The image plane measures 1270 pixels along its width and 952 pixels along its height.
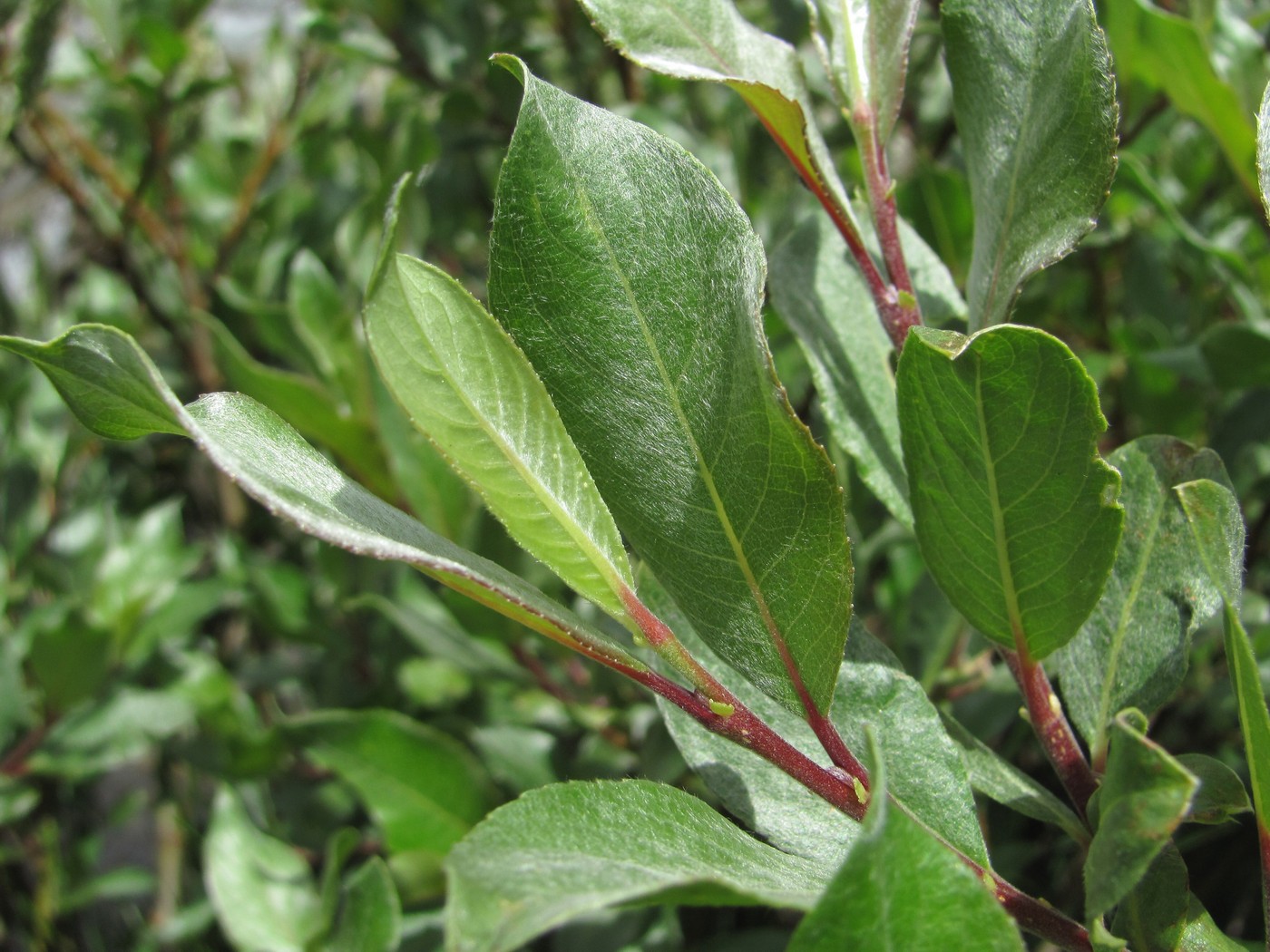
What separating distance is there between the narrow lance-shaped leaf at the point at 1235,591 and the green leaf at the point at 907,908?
0.51 feet

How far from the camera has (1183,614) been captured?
1.87ft

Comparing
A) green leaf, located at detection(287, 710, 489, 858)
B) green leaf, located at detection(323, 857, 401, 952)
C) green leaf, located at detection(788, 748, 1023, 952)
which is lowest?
green leaf, located at detection(287, 710, 489, 858)

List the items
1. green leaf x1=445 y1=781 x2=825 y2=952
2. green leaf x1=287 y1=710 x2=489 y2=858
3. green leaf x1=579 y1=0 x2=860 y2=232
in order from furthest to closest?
1. green leaf x1=287 y1=710 x2=489 y2=858
2. green leaf x1=579 y1=0 x2=860 y2=232
3. green leaf x1=445 y1=781 x2=825 y2=952

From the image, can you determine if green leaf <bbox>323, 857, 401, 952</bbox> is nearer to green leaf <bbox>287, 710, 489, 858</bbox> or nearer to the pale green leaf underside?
green leaf <bbox>287, 710, 489, 858</bbox>

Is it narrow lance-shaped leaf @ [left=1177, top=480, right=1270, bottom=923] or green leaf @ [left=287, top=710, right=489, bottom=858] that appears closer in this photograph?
narrow lance-shaped leaf @ [left=1177, top=480, right=1270, bottom=923]

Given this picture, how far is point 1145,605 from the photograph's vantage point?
0.59 metres

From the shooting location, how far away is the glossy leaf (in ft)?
1.67

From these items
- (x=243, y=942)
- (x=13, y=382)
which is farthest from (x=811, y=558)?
(x=13, y=382)

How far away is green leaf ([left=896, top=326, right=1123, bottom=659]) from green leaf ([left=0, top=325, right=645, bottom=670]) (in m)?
0.16

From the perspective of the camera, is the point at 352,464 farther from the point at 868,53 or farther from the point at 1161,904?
the point at 1161,904

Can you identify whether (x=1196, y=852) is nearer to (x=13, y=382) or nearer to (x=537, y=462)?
(x=537, y=462)

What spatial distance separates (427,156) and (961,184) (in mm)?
641

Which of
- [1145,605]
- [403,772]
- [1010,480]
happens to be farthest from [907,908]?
[403,772]

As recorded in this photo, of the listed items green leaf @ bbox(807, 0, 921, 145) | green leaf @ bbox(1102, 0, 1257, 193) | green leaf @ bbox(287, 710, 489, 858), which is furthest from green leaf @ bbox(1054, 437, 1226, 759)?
green leaf @ bbox(287, 710, 489, 858)
